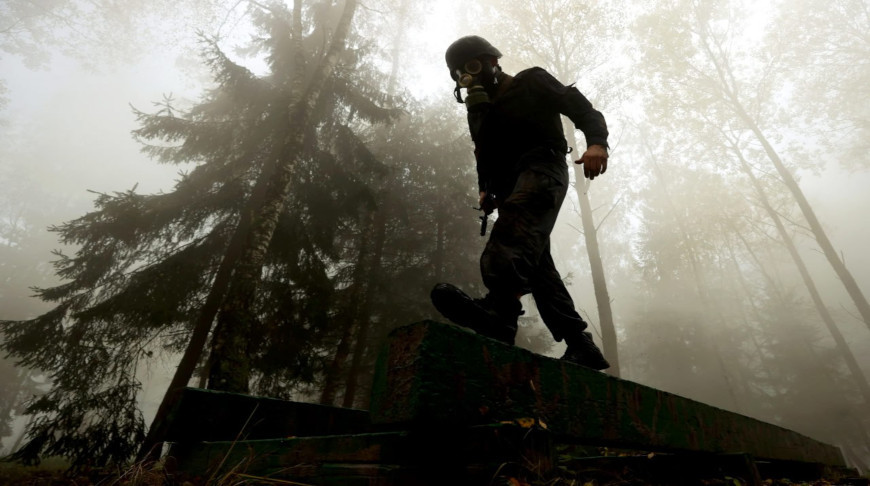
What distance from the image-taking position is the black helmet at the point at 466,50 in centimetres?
264

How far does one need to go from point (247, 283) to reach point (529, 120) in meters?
5.16

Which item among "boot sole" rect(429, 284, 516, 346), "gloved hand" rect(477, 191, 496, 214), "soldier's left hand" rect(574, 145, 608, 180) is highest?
"gloved hand" rect(477, 191, 496, 214)

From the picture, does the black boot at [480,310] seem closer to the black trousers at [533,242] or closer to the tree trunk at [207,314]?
the black trousers at [533,242]

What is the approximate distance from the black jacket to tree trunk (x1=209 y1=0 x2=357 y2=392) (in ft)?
15.6

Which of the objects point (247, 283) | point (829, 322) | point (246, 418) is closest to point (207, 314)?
point (247, 283)

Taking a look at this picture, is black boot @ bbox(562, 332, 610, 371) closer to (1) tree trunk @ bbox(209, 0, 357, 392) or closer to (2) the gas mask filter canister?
(2) the gas mask filter canister

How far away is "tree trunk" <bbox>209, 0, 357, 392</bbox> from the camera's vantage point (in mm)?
5492

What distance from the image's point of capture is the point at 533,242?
203 cm

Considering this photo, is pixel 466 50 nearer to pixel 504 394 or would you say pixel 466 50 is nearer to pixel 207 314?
pixel 504 394

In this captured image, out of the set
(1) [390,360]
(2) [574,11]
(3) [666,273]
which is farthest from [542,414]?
(3) [666,273]

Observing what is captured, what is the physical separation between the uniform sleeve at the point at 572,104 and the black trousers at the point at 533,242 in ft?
0.84

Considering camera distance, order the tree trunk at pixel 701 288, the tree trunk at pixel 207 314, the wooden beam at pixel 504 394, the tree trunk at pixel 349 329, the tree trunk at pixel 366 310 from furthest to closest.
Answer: the tree trunk at pixel 701 288 → the tree trunk at pixel 366 310 → the tree trunk at pixel 349 329 → the tree trunk at pixel 207 314 → the wooden beam at pixel 504 394

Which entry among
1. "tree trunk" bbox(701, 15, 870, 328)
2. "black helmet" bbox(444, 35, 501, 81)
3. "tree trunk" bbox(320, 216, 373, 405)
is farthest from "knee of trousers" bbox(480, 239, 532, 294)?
"tree trunk" bbox(701, 15, 870, 328)

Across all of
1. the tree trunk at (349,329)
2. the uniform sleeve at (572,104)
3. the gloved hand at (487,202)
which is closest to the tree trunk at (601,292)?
the tree trunk at (349,329)
